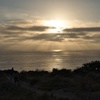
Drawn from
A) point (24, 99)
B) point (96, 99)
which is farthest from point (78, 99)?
point (24, 99)

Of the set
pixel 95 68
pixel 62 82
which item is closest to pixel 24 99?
pixel 62 82

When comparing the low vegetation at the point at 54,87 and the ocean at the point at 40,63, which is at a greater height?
the ocean at the point at 40,63

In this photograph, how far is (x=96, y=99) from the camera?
17.8m

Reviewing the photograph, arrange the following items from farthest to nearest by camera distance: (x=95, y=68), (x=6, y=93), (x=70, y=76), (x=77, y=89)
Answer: (x=95, y=68) < (x=70, y=76) < (x=77, y=89) < (x=6, y=93)

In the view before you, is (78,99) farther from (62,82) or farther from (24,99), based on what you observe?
(62,82)

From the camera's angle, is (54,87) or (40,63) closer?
(54,87)

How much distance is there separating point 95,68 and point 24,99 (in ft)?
77.7

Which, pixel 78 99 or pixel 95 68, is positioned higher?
pixel 95 68

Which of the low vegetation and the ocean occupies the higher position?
the ocean

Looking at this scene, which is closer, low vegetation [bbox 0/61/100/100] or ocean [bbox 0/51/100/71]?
low vegetation [bbox 0/61/100/100]

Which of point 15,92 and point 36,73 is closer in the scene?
point 15,92

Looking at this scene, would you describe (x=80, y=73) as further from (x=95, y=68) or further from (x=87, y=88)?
(x=87, y=88)

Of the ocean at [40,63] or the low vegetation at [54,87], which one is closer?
the low vegetation at [54,87]

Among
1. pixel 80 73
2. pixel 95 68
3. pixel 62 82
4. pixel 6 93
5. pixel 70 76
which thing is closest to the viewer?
pixel 6 93
